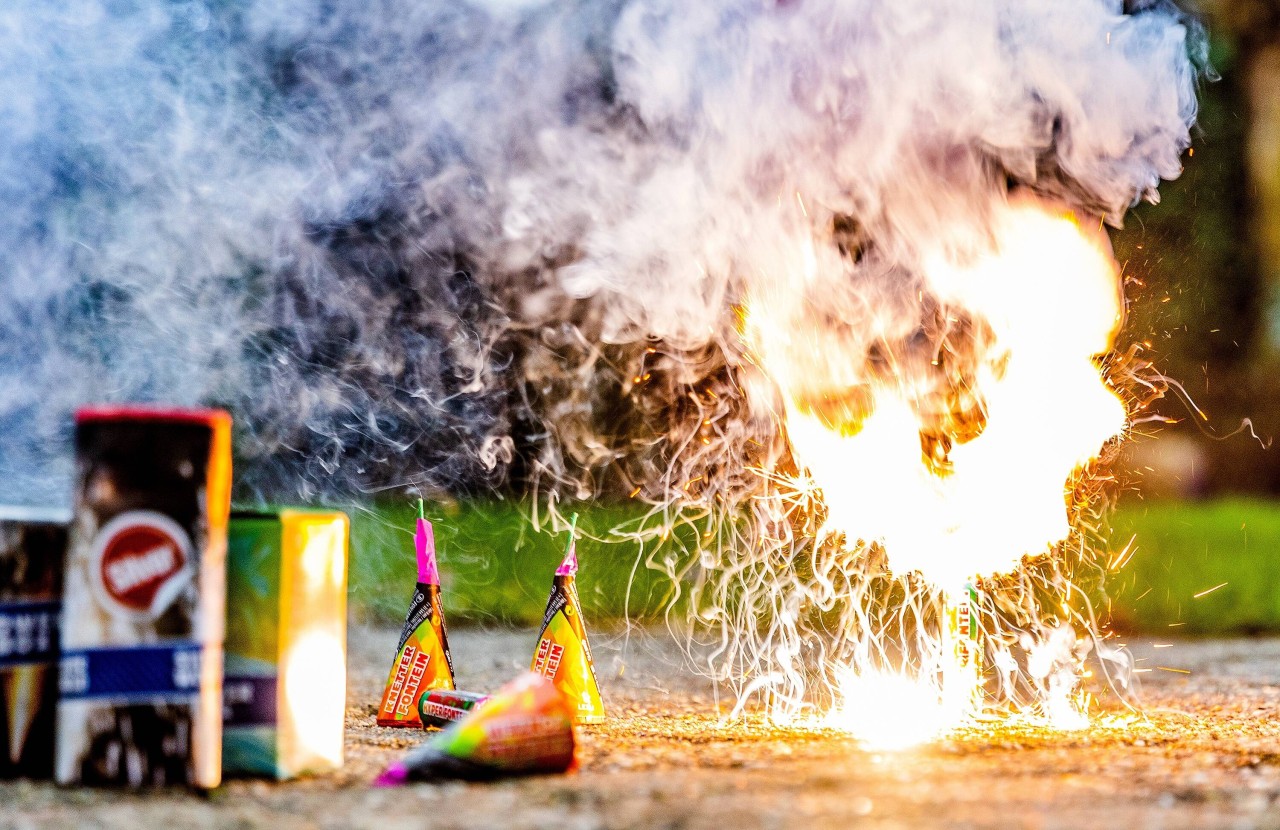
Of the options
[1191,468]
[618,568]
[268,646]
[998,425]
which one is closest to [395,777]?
[268,646]

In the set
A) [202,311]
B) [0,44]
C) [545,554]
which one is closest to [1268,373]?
[545,554]

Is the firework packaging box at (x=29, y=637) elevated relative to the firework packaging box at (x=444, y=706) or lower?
elevated

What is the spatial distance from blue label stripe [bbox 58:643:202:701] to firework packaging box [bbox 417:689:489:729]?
1.29 metres

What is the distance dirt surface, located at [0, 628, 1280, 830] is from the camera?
3127 mm

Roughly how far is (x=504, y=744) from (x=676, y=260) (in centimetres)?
284

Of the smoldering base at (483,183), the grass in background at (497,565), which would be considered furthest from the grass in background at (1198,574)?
the smoldering base at (483,183)

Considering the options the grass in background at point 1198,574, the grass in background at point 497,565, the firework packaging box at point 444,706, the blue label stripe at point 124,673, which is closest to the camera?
the blue label stripe at point 124,673

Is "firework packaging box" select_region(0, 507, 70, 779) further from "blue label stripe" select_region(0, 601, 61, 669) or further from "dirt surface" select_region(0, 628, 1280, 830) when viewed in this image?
"dirt surface" select_region(0, 628, 1280, 830)

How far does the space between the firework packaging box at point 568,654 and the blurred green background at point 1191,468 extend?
52.4 inches

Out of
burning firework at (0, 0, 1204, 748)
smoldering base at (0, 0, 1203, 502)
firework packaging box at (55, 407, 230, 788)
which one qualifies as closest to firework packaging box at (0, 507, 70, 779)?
firework packaging box at (55, 407, 230, 788)

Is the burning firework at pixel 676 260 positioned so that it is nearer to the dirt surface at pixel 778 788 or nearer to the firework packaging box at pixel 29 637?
the dirt surface at pixel 778 788

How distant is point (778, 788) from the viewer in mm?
3480

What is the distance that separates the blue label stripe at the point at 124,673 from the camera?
130 inches

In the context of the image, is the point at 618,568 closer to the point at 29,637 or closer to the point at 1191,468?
the point at 29,637
